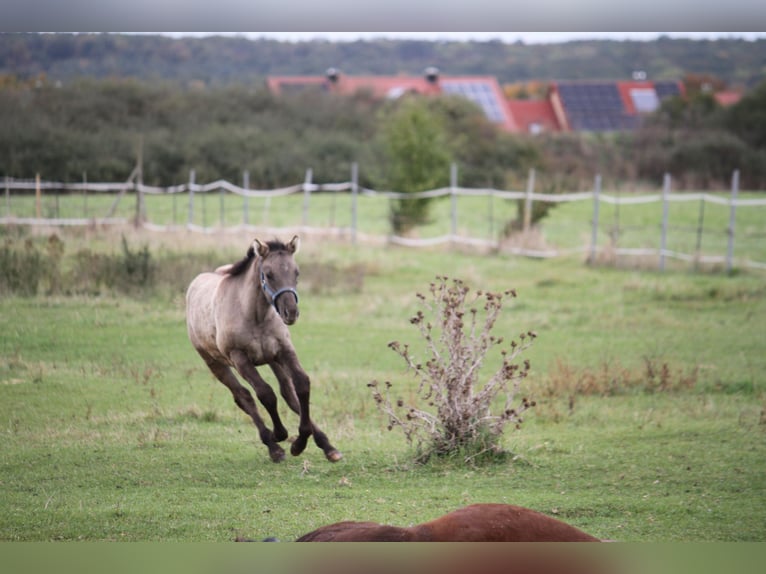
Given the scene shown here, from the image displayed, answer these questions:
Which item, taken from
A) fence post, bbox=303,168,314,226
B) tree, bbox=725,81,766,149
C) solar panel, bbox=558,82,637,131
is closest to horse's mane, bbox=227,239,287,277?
fence post, bbox=303,168,314,226

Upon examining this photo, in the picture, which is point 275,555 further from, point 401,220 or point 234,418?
point 401,220

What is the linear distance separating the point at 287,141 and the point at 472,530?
524cm

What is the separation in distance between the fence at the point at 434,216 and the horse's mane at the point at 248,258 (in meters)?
1.53

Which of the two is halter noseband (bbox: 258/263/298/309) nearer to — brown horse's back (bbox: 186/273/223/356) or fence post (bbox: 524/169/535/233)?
brown horse's back (bbox: 186/273/223/356)

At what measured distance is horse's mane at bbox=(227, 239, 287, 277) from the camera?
476 cm

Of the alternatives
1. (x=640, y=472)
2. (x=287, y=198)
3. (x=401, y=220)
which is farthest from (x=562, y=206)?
(x=640, y=472)

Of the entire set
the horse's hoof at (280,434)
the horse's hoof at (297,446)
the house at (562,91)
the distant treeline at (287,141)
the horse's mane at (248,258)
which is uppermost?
the house at (562,91)

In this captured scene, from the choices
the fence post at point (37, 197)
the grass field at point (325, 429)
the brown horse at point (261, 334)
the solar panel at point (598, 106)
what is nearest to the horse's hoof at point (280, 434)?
the brown horse at point (261, 334)

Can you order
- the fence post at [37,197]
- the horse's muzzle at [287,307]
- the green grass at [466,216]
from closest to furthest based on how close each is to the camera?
the horse's muzzle at [287,307] < the fence post at [37,197] < the green grass at [466,216]

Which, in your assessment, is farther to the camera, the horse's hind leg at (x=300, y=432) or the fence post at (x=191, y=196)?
the fence post at (x=191, y=196)

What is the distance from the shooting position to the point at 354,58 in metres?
7.78

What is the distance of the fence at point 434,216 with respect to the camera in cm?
620

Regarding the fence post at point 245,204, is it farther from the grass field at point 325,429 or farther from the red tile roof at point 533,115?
the red tile roof at point 533,115
